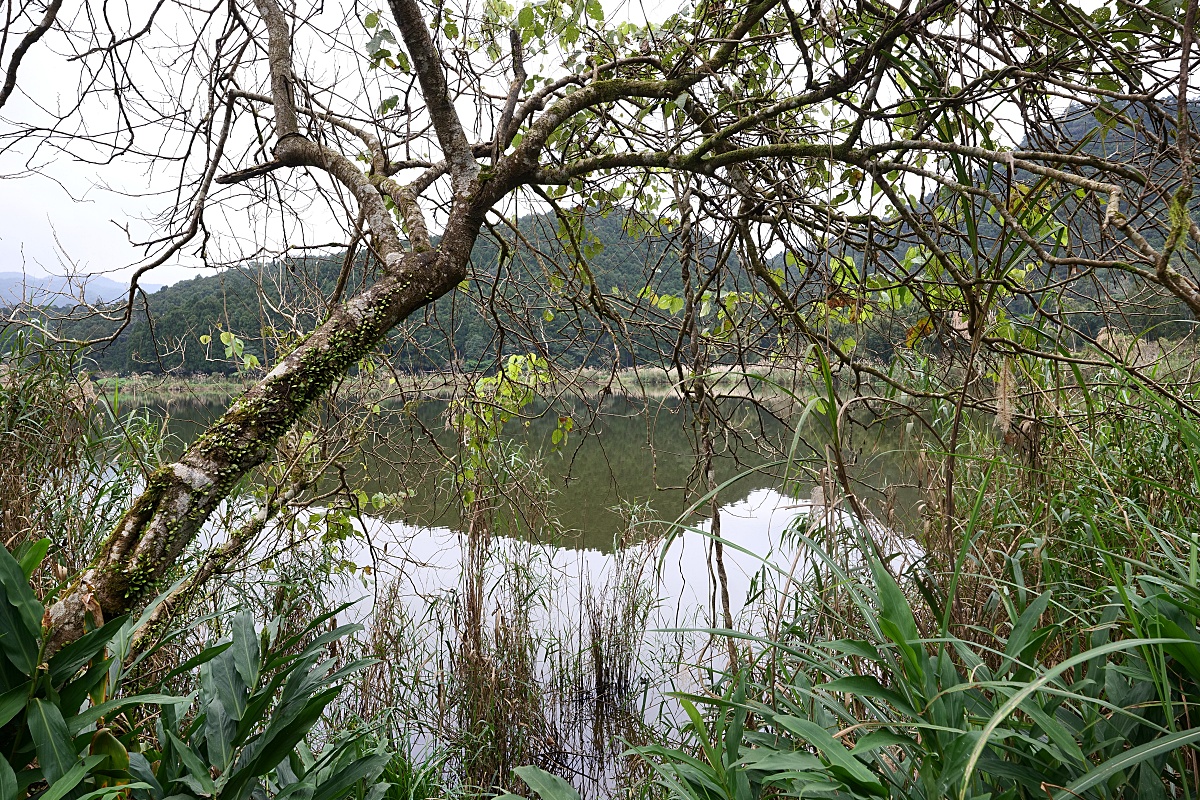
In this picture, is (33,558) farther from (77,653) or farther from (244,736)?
(244,736)

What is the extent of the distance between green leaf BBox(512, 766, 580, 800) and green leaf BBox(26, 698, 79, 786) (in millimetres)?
759

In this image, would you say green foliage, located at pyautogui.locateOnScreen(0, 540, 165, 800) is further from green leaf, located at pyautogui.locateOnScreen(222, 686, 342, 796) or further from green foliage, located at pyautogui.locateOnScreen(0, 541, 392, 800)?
green leaf, located at pyautogui.locateOnScreen(222, 686, 342, 796)

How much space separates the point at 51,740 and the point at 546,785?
0.85 m

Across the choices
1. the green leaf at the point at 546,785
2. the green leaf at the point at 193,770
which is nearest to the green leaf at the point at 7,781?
the green leaf at the point at 193,770

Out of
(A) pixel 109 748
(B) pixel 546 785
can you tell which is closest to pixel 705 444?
(B) pixel 546 785

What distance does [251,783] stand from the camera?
1.27 m

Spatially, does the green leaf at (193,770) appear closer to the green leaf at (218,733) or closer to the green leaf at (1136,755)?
the green leaf at (218,733)

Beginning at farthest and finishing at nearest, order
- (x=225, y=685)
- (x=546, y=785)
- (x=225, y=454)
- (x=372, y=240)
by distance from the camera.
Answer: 1. (x=372, y=240)
2. (x=225, y=454)
3. (x=225, y=685)
4. (x=546, y=785)

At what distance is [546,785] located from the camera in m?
1.27

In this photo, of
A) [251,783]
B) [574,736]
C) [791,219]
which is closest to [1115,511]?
[791,219]

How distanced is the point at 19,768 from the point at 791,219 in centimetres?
196

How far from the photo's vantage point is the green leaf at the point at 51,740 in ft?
3.56

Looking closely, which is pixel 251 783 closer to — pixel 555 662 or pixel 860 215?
pixel 860 215

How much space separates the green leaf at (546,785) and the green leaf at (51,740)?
759 millimetres
